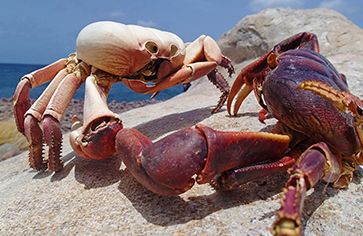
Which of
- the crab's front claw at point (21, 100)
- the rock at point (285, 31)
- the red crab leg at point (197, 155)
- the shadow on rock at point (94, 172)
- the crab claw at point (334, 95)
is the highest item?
the crab claw at point (334, 95)

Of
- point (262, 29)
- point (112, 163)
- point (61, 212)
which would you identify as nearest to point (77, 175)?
point (112, 163)

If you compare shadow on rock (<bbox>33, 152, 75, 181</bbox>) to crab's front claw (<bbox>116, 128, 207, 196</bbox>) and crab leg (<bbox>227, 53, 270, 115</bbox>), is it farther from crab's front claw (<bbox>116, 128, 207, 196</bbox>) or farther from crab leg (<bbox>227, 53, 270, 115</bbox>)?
crab leg (<bbox>227, 53, 270, 115</bbox>)

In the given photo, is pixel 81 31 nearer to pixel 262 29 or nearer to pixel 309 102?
pixel 309 102

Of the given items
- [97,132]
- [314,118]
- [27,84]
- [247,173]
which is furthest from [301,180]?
[27,84]

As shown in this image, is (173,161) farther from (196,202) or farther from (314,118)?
(314,118)

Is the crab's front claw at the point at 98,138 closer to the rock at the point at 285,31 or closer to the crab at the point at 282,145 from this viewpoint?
→ the crab at the point at 282,145

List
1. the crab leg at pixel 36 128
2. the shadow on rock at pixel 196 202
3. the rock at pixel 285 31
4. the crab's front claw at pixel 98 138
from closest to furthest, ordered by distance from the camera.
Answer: the shadow on rock at pixel 196 202, the crab's front claw at pixel 98 138, the crab leg at pixel 36 128, the rock at pixel 285 31

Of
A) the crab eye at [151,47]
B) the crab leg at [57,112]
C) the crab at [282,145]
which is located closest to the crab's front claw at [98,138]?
the crab at [282,145]

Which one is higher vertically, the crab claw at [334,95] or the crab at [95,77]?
the crab claw at [334,95]
